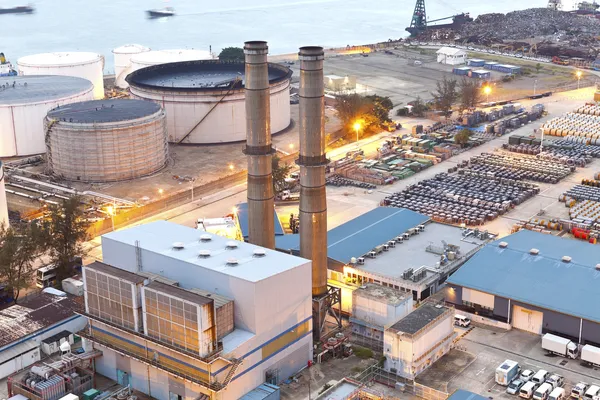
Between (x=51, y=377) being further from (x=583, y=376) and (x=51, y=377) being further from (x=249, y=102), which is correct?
(x=583, y=376)

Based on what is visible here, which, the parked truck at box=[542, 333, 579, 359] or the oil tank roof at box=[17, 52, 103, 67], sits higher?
the oil tank roof at box=[17, 52, 103, 67]

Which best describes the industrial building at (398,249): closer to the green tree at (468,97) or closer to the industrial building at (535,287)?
the industrial building at (535,287)

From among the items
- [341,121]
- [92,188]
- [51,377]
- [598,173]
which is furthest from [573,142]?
[51,377]

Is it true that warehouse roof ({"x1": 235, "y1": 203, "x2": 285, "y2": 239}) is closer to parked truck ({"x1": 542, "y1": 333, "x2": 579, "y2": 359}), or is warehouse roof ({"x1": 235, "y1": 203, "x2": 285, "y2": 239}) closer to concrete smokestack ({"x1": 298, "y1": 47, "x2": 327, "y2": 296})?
concrete smokestack ({"x1": 298, "y1": 47, "x2": 327, "y2": 296})

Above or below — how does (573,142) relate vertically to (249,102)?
below

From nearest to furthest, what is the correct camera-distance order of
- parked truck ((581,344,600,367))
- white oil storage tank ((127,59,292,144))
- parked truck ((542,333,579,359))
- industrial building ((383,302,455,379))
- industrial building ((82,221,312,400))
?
1. industrial building ((82,221,312,400))
2. industrial building ((383,302,455,379))
3. parked truck ((581,344,600,367))
4. parked truck ((542,333,579,359))
5. white oil storage tank ((127,59,292,144))

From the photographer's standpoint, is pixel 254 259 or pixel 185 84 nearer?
pixel 254 259

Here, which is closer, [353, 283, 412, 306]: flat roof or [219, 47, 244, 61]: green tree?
[353, 283, 412, 306]: flat roof

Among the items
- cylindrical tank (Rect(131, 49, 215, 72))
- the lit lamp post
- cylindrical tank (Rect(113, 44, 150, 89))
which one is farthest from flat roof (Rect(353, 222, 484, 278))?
cylindrical tank (Rect(113, 44, 150, 89))
